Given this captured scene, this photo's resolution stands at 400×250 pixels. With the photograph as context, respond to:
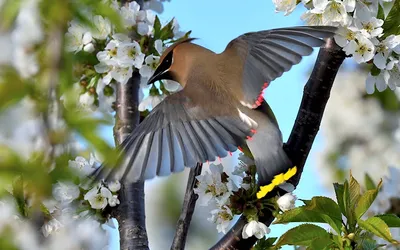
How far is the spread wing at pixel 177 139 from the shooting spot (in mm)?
1732

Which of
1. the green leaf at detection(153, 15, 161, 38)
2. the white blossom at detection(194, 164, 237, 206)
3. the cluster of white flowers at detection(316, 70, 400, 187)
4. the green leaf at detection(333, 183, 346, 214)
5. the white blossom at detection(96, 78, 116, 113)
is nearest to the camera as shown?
the green leaf at detection(333, 183, 346, 214)

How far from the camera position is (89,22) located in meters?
0.90

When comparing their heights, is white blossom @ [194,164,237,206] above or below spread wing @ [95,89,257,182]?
below

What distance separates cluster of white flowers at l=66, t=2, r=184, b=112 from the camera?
218 cm

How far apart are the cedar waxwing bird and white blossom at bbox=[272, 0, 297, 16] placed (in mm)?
49

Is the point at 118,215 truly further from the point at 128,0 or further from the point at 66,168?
the point at 66,168

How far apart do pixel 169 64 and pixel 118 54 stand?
0.48 feet

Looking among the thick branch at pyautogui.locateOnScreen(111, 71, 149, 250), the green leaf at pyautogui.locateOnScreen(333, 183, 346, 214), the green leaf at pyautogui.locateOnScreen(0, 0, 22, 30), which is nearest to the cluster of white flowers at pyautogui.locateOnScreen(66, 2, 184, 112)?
the thick branch at pyautogui.locateOnScreen(111, 71, 149, 250)

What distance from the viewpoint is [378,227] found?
1568 millimetres

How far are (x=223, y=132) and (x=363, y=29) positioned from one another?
42 centimetres

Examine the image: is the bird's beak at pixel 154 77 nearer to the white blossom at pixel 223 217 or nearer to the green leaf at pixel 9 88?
the white blossom at pixel 223 217

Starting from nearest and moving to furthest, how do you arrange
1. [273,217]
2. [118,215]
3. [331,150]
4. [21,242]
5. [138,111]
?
[21,242] → [273,217] → [118,215] → [138,111] → [331,150]

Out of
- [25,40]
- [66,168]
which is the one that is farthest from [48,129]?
[25,40]

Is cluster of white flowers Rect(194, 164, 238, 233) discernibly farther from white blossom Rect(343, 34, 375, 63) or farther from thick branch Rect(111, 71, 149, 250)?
white blossom Rect(343, 34, 375, 63)
